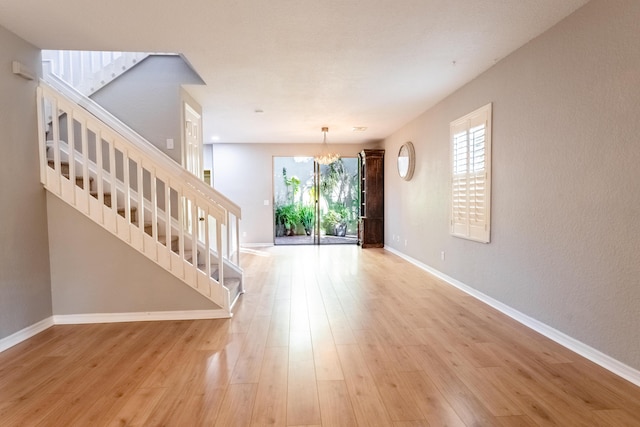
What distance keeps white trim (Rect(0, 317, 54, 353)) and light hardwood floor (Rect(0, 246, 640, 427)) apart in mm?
63

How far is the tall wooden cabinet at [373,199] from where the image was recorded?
299 inches

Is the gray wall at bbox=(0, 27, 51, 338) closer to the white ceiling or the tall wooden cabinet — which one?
the white ceiling

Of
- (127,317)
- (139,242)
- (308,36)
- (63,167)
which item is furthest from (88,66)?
(127,317)

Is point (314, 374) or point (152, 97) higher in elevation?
point (152, 97)

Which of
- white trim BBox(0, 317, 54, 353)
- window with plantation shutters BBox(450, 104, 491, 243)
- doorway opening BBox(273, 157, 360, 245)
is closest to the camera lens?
white trim BBox(0, 317, 54, 353)

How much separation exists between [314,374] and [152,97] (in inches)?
138

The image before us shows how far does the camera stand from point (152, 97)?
3881 millimetres

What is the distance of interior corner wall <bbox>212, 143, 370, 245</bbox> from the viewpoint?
26.5 feet

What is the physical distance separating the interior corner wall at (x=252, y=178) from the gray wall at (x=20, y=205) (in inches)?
201

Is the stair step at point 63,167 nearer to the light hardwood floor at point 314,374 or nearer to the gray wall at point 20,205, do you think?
the gray wall at point 20,205

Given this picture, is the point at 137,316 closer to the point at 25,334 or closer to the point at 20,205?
the point at 25,334

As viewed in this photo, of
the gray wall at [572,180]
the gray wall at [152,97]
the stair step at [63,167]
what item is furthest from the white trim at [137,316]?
the gray wall at [572,180]

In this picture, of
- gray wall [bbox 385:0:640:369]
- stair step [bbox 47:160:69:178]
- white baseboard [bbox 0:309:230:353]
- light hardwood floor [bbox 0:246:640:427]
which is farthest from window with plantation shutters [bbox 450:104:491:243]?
stair step [bbox 47:160:69:178]

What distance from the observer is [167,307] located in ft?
10.3
